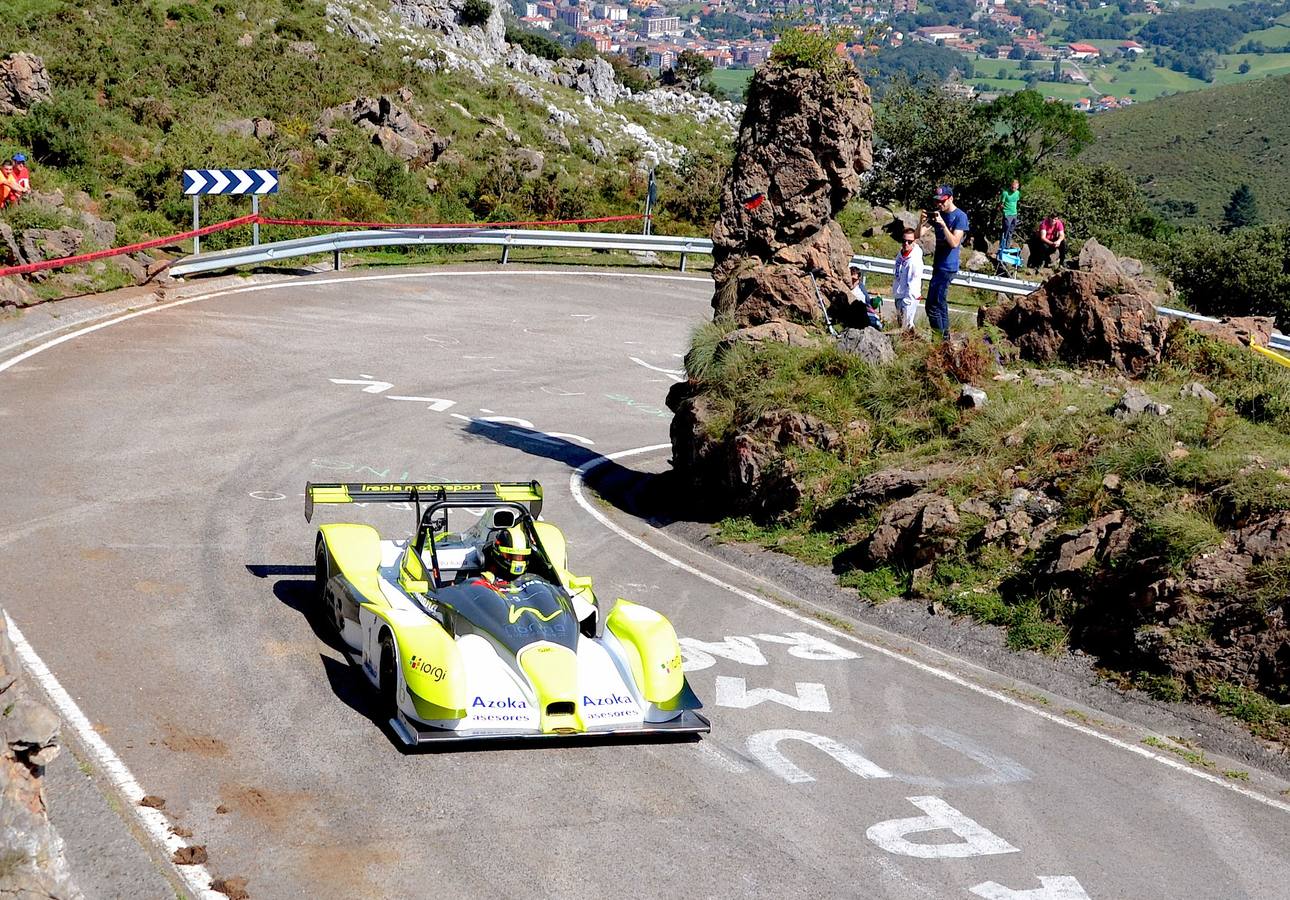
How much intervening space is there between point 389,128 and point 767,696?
3470cm

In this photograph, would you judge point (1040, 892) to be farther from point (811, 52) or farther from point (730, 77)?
point (730, 77)

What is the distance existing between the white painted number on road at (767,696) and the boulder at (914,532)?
9.73ft

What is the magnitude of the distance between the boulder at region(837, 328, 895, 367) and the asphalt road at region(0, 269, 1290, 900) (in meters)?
3.43

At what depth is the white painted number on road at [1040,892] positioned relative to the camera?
846 centimetres

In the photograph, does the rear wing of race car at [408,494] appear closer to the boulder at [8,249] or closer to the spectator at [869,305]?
the spectator at [869,305]

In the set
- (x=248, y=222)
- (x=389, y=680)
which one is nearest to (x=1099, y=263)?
(x=389, y=680)

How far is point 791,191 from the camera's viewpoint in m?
18.8

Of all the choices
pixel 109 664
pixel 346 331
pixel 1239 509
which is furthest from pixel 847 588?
pixel 346 331

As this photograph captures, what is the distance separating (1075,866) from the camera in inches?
352

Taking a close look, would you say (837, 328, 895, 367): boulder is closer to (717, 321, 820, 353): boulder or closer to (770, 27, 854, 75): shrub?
(717, 321, 820, 353): boulder

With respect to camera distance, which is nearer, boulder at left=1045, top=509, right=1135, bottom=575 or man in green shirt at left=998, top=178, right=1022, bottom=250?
boulder at left=1045, top=509, right=1135, bottom=575

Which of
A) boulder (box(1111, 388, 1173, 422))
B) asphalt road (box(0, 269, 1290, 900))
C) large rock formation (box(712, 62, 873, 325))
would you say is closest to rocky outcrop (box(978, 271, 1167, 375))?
boulder (box(1111, 388, 1173, 422))

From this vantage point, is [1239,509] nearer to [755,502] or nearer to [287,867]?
[755,502]

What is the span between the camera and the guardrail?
2750cm
